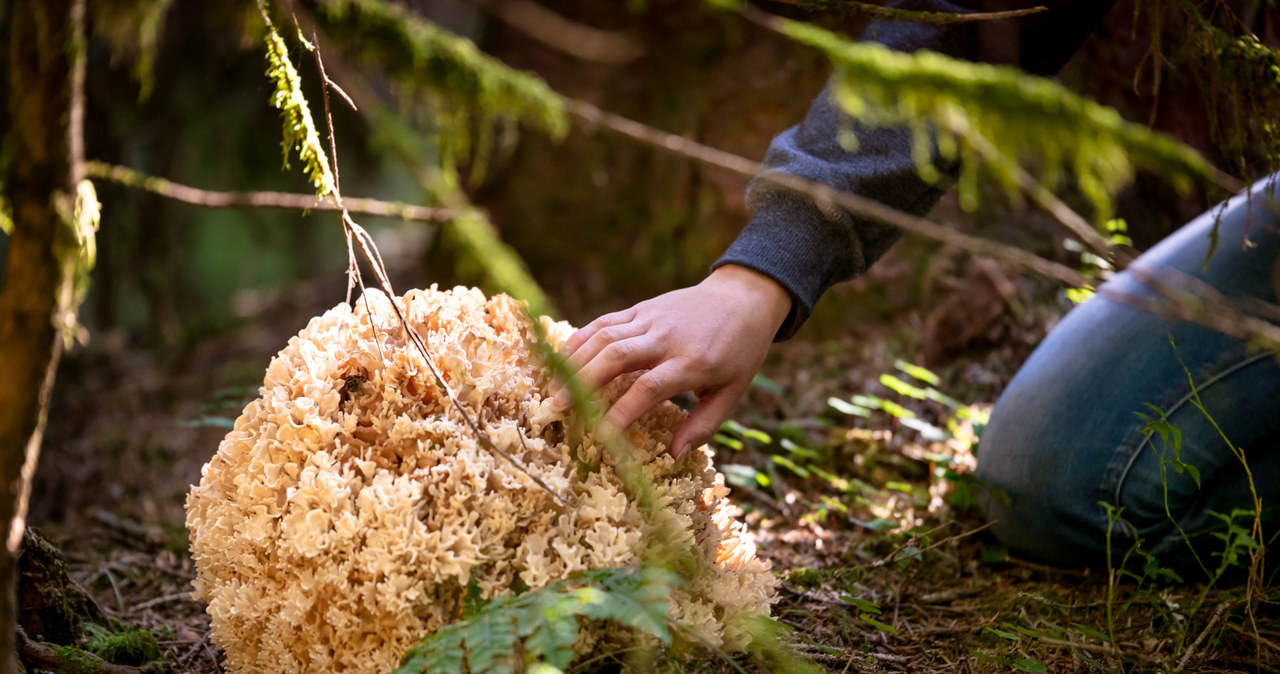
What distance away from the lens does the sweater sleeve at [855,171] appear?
2396mm

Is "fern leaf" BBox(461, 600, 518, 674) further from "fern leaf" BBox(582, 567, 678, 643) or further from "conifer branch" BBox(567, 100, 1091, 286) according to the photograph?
"conifer branch" BBox(567, 100, 1091, 286)

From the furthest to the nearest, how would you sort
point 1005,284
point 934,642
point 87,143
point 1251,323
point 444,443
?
1. point 87,143
2. point 1005,284
3. point 934,642
4. point 444,443
5. point 1251,323

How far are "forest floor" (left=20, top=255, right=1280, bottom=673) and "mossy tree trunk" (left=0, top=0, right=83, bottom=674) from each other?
1.16 meters

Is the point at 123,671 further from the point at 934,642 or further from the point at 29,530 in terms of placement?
the point at 934,642

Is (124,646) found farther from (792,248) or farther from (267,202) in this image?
(792,248)

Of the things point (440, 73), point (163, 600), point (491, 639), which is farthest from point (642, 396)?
point (163, 600)

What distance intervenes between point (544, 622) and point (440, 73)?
3.65 ft

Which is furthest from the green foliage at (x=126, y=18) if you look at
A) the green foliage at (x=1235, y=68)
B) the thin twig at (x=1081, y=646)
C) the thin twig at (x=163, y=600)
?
the thin twig at (x=1081, y=646)

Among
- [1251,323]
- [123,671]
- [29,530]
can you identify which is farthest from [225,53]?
[1251,323]

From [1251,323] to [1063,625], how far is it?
1.66m

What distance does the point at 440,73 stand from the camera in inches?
63.1

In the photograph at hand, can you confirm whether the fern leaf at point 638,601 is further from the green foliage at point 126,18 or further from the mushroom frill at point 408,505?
the green foliage at point 126,18

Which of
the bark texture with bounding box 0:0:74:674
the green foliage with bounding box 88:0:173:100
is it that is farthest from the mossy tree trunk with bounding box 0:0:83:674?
the green foliage with bounding box 88:0:173:100

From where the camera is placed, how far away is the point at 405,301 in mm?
2225
